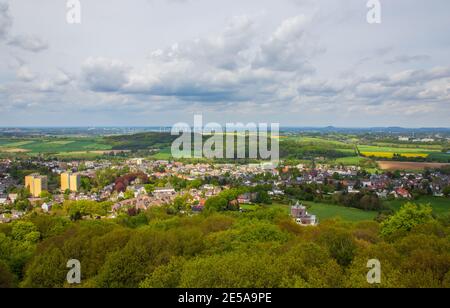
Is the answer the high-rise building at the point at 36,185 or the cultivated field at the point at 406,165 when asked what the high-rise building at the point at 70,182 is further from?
the cultivated field at the point at 406,165

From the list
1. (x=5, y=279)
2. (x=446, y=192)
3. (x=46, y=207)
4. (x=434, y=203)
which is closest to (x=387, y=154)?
(x=446, y=192)

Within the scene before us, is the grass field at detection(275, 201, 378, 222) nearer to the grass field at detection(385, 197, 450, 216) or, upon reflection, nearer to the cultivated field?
the grass field at detection(385, 197, 450, 216)

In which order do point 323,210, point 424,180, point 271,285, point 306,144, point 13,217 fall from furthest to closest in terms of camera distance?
point 306,144 < point 424,180 < point 323,210 < point 13,217 < point 271,285

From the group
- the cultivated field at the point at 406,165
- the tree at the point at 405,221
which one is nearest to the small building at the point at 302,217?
the tree at the point at 405,221

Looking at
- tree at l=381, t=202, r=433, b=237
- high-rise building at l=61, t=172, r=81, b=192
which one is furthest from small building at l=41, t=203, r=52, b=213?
tree at l=381, t=202, r=433, b=237

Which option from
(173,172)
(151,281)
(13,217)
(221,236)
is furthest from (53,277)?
(173,172)

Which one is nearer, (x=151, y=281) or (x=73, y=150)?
(x=151, y=281)

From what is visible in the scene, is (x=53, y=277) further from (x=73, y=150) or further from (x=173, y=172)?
(x=73, y=150)
